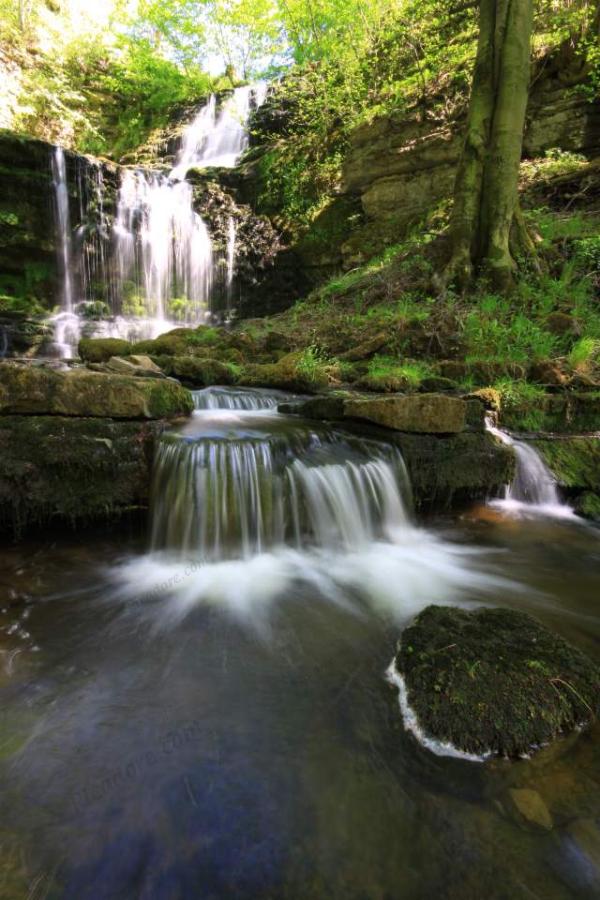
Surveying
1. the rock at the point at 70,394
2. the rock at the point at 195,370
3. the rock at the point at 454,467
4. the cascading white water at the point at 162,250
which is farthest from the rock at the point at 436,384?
the cascading white water at the point at 162,250

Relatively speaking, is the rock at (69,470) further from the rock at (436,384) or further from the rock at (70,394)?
the rock at (436,384)

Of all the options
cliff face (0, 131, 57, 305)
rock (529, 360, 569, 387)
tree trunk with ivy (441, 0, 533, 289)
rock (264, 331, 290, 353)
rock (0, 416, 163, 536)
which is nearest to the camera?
rock (0, 416, 163, 536)

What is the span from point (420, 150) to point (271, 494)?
42.6 ft

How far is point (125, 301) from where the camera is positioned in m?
14.7

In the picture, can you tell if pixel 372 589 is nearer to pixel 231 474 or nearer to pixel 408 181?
pixel 231 474

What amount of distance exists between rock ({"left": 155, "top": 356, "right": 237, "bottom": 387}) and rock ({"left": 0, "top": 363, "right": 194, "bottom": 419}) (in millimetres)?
3050

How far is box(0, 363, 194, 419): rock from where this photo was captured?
3906mm

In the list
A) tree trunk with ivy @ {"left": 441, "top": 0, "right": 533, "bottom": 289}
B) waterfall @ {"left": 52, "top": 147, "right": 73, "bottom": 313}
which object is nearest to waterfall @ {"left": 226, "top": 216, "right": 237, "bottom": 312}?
waterfall @ {"left": 52, "top": 147, "right": 73, "bottom": 313}

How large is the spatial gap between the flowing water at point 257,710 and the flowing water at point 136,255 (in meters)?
11.2

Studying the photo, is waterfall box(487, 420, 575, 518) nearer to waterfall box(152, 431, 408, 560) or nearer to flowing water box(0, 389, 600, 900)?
flowing water box(0, 389, 600, 900)

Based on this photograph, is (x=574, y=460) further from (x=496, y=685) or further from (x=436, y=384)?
(x=496, y=685)

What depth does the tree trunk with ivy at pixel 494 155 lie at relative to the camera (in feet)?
27.2

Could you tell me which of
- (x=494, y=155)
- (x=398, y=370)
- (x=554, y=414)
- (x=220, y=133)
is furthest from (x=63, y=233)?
(x=554, y=414)

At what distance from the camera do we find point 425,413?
16.6 ft
